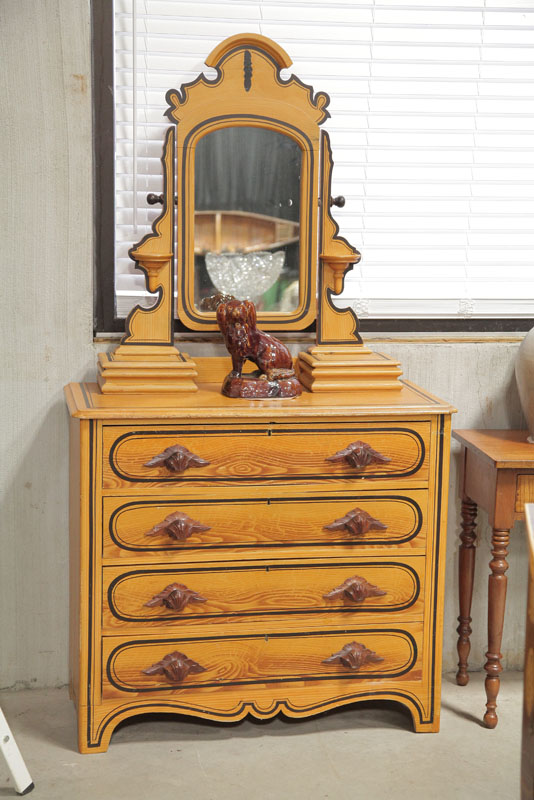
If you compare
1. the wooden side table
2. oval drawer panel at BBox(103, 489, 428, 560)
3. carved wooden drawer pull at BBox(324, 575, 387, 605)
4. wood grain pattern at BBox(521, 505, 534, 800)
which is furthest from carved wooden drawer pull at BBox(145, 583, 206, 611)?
wood grain pattern at BBox(521, 505, 534, 800)

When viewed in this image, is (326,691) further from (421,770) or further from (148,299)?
(148,299)

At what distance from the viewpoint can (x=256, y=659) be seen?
107 inches

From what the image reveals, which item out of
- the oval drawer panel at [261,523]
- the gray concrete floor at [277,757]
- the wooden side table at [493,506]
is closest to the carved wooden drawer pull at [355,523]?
the oval drawer panel at [261,523]

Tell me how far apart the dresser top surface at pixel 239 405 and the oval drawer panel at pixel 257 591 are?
1.43ft

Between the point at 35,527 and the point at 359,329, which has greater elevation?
the point at 359,329

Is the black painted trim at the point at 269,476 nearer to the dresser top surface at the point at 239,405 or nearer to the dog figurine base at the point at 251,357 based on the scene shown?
the dresser top surface at the point at 239,405

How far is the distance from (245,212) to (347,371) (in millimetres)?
576

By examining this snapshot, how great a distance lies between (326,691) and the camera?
9.12 feet

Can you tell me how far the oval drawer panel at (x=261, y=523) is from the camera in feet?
8.54

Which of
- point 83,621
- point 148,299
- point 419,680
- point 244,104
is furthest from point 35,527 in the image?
point 244,104

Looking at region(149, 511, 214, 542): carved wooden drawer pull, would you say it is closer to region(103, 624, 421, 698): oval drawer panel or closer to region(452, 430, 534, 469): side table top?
region(103, 624, 421, 698): oval drawer panel

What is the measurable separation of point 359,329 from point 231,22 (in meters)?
1.05

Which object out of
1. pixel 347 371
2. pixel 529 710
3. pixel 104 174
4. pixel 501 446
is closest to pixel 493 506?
pixel 501 446

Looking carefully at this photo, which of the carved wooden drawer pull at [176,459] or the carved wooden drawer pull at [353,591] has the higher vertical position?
the carved wooden drawer pull at [176,459]
